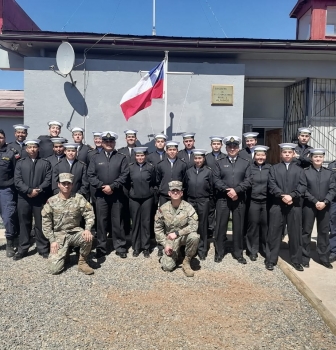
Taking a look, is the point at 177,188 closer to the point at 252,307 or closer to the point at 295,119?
the point at 252,307

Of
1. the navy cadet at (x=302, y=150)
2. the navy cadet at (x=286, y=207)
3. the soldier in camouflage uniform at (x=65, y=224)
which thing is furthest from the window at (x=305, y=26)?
the soldier in camouflage uniform at (x=65, y=224)

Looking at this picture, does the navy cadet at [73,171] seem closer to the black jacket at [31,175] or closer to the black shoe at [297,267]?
the black jacket at [31,175]

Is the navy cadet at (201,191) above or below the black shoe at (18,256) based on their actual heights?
above

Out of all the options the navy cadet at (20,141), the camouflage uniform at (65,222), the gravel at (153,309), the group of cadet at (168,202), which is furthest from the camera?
the navy cadet at (20,141)

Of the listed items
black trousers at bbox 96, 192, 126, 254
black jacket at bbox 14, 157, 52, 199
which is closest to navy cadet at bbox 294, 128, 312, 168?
black trousers at bbox 96, 192, 126, 254

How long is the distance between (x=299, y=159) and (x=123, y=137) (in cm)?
429

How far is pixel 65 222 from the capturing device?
16.4 ft

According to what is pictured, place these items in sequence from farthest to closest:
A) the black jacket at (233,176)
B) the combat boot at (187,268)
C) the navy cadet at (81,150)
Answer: the navy cadet at (81,150) → the black jacket at (233,176) → the combat boot at (187,268)

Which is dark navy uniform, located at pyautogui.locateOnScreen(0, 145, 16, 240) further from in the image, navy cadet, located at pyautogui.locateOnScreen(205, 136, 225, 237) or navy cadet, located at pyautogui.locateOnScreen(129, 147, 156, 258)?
navy cadet, located at pyautogui.locateOnScreen(205, 136, 225, 237)

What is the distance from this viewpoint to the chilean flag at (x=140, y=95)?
7.86 meters

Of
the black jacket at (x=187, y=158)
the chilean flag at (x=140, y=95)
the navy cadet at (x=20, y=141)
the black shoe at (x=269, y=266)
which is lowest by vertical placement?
the black shoe at (x=269, y=266)

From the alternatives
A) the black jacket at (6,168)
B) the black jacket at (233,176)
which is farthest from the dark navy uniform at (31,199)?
the black jacket at (233,176)

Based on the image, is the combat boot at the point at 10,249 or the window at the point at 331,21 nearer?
the combat boot at the point at 10,249

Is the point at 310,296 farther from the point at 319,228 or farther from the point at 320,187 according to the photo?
the point at 320,187
